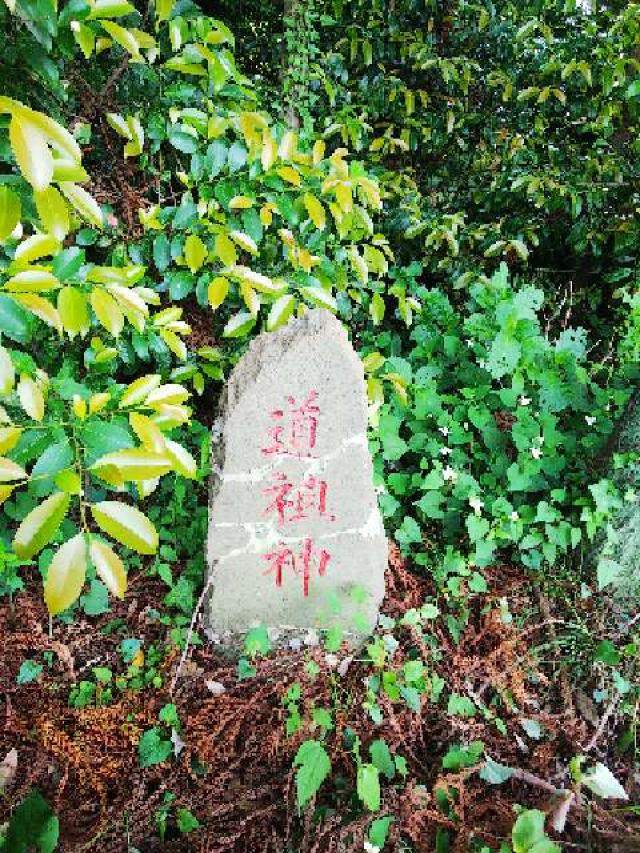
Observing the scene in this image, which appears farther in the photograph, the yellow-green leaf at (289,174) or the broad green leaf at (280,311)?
the yellow-green leaf at (289,174)

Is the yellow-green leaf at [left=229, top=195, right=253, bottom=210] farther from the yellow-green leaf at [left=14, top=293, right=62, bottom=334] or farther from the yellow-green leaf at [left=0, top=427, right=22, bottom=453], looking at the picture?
the yellow-green leaf at [left=0, top=427, right=22, bottom=453]

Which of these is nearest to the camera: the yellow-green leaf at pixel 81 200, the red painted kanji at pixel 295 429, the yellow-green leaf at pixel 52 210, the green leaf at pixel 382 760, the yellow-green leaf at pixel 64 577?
the yellow-green leaf at pixel 64 577

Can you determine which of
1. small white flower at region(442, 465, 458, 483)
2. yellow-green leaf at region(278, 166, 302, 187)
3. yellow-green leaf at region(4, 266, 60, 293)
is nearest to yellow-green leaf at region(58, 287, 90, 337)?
yellow-green leaf at region(4, 266, 60, 293)

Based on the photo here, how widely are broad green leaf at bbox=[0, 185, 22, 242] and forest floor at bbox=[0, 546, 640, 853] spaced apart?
1530mm

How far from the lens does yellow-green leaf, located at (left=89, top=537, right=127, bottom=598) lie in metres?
1.06

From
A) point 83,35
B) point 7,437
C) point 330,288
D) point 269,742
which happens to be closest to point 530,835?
point 269,742

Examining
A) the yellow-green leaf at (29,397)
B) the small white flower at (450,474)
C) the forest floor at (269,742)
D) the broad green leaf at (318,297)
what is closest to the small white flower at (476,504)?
the small white flower at (450,474)

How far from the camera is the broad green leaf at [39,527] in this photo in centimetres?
101

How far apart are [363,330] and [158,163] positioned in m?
1.48

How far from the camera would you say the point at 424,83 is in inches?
163

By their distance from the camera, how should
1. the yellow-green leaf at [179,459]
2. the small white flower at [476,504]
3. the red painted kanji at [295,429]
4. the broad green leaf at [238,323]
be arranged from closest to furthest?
the yellow-green leaf at [179,459] < the red painted kanji at [295,429] < the broad green leaf at [238,323] < the small white flower at [476,504]

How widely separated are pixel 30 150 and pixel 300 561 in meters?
1.63

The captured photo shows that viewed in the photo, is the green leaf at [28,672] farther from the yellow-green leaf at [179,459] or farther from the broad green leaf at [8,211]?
the broad green leaf at [8,211]

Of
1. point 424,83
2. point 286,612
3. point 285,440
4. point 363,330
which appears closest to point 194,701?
point 286,612
